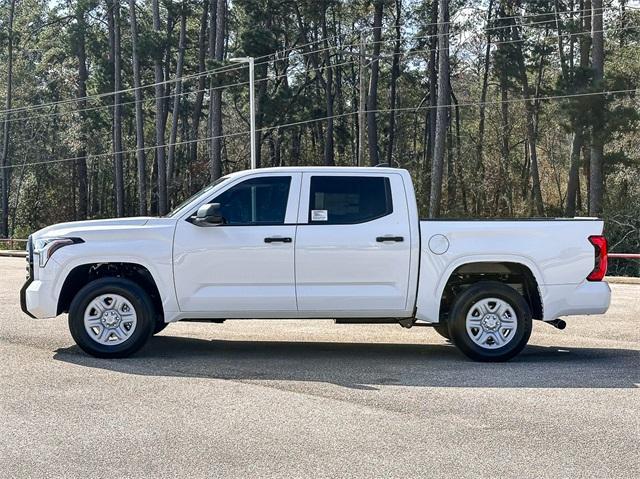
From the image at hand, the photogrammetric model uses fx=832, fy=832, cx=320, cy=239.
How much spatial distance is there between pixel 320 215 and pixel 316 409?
2690mm

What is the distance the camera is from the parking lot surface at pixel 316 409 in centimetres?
541

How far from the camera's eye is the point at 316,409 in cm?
681

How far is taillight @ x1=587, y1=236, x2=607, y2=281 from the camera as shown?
8922mm

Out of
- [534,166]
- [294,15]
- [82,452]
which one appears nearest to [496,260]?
[82,452]

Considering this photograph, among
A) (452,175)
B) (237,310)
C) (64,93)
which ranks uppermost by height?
(64,93)

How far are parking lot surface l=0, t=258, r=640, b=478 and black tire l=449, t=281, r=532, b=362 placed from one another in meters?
0.18

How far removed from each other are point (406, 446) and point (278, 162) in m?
49.2

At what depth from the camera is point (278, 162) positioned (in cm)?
5441

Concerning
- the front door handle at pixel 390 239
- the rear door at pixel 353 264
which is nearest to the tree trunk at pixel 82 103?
the rear door at pixel 353 264

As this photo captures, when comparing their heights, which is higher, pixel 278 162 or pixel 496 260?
pixel 278 162

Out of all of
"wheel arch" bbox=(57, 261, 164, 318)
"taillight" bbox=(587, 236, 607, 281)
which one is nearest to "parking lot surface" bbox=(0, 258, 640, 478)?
"wheel arch" bbox=(57, 261, 164, 318)

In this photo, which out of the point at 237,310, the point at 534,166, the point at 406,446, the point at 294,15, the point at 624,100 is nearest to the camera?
the point at 406,446

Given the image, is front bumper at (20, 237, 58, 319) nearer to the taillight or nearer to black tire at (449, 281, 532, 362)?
black tire at (449, 281, 532, 362)

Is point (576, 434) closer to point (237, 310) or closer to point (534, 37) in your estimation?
point (237, 310)
